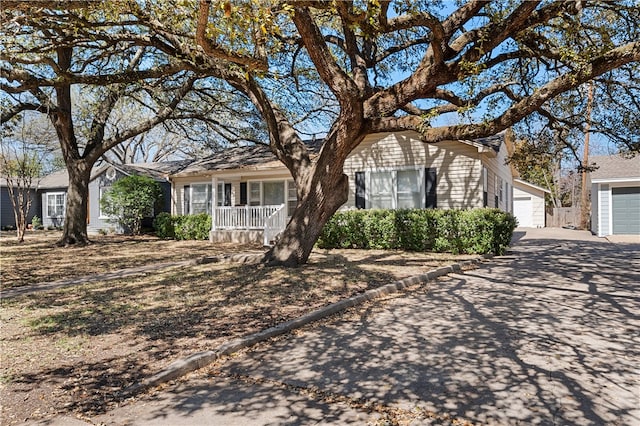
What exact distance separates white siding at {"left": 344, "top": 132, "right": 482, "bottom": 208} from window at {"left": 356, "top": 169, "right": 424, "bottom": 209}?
23cm

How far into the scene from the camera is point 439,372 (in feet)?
12.6

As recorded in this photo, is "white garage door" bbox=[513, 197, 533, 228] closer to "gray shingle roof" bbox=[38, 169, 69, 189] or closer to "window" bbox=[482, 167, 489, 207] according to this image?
"window" bbox=[482, 167, 489, 207]

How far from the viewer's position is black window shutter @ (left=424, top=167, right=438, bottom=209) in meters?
14.3

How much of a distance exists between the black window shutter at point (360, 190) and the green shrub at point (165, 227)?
29.8ft

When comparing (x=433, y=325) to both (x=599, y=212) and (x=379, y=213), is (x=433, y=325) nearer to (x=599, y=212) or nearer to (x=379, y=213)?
(x=379, y=213)

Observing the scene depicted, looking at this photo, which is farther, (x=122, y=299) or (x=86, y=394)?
(x=122, y=299)

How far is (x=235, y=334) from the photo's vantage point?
4.91 metres

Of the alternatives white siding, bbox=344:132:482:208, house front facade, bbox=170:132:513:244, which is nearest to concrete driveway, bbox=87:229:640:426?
white siding, bbox=344:132:482:208

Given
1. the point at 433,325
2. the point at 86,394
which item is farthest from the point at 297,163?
the point at 86,394

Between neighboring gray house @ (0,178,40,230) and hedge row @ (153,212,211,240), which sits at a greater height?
neighboring gray house @ (0,178,40,230)

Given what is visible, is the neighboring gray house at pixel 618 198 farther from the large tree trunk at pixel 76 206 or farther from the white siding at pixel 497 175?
the large tree trunk at pixel 76 206

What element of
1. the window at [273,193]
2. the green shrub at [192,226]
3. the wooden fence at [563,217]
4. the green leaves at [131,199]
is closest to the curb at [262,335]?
the window at [273,193]

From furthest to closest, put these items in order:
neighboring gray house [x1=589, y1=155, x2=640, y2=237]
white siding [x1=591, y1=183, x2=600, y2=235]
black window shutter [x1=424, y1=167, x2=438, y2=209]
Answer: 1. white siding [x1=591, y1=183, x2=600, y2=235]
2. neighboring gray house [x1=589, y1=155, x2=640, y2=237]
3. black window shutter [x1=424, y1=167, x2=438, y2=209]

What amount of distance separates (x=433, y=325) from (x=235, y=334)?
2472 millimetres
